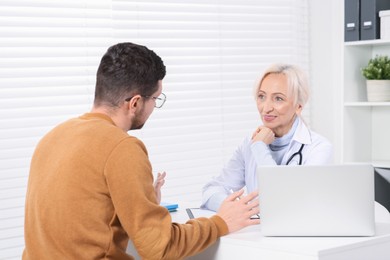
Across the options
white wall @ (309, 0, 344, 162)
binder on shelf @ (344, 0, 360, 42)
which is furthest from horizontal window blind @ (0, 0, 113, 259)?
white wall @ (309, 0, 344, 162)

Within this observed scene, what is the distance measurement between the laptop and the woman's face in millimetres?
944

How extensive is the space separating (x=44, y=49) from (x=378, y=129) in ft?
6.99

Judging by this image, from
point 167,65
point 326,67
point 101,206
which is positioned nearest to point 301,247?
point 101,206

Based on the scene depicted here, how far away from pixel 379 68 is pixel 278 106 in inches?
52.6

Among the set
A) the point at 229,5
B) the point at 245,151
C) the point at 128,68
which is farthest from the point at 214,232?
the point at 229,5

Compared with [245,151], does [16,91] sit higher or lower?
higher

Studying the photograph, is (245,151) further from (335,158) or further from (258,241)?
(335,158)

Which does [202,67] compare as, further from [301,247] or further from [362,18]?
[301,247]

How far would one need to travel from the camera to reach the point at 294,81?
9.56ft

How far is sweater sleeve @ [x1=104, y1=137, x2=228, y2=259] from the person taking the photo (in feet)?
6.30

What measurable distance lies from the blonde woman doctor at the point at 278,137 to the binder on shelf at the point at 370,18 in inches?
46.6

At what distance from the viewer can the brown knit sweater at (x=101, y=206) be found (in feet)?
6.33

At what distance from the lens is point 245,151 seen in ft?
9.77

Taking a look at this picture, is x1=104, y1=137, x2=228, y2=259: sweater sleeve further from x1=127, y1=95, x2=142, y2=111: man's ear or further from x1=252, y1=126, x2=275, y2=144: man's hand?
x1=252, y1=126, x2=275, y2=144: man's hand
